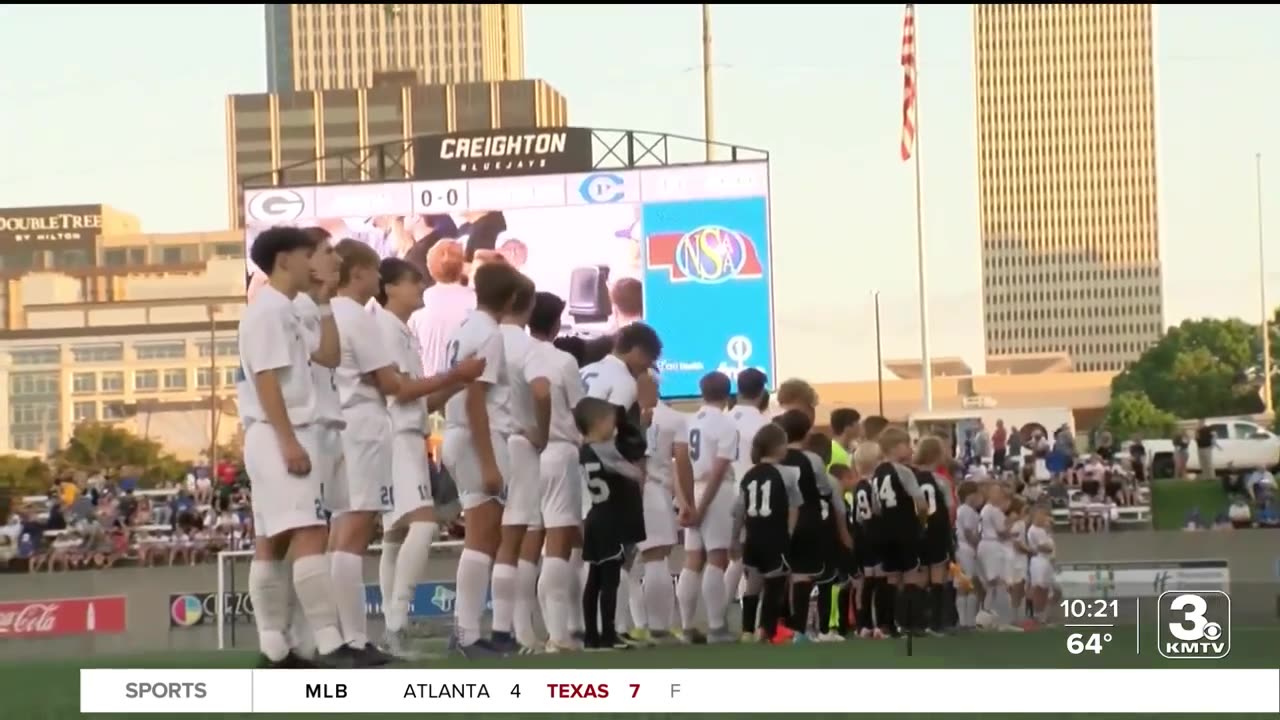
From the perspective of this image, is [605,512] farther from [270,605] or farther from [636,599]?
[270,605]

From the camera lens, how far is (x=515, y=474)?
9766mm

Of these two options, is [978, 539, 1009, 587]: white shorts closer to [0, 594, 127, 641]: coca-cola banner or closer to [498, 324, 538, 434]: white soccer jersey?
Answer: [498, 324, 538, 434]: white soccer jersey

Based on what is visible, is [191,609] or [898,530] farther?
[191,609]

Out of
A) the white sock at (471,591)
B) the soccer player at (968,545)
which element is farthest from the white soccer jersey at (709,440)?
the soccer player at (968,545)

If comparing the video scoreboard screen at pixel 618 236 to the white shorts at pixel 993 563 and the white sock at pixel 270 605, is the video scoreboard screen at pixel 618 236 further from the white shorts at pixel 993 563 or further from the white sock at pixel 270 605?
the white sock at pixel 270 605

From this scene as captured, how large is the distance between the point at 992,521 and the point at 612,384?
5.98 m

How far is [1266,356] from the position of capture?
110500 mm

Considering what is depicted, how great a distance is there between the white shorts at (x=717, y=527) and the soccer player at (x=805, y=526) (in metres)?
0.45

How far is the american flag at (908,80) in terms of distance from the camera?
3712 centimetres

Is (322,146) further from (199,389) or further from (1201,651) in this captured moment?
(1201,651)

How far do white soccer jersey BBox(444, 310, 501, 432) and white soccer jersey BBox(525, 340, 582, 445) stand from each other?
0.76 feet

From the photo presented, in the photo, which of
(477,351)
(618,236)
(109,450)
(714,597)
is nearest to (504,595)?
(477,351)

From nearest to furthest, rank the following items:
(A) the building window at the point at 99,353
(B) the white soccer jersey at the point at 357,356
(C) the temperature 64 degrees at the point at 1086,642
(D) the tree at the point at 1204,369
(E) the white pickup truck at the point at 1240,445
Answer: (C) the temperature 64 degrees at the point at 1086,642, (B) the white soccer jersey at the point at 357,356, (E) the white pickup truck at the point at 1240,445, (D) the tree at the point at 1204,369, (A) the building window at the point at 99,353

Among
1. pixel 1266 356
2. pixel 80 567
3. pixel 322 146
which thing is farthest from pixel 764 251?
pixel 322 146
